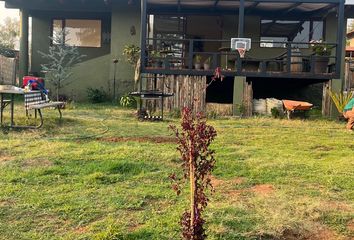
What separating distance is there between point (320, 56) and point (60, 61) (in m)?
8.70

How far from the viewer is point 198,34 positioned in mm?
17688

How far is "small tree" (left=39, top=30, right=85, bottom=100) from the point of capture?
51.6 feet

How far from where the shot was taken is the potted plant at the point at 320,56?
13.5 metres

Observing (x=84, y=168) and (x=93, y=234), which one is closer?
(x=93, y=234)

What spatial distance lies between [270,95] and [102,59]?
6474mm

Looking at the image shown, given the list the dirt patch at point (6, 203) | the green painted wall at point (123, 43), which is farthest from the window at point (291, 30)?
the dirt patch at point (6, 203)

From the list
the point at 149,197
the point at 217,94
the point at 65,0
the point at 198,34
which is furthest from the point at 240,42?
the point at 149,197

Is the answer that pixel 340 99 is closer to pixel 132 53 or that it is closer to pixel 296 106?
pixel 296 106

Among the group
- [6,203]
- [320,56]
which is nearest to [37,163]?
[6,203]

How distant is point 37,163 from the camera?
6.09m

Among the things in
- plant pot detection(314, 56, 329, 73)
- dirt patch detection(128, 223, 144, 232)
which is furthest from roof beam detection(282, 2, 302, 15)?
dirt patch detection(128, 223, 144, 232)

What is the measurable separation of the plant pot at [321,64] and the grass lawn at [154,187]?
506 centimetres

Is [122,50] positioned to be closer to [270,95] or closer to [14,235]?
[270,95]

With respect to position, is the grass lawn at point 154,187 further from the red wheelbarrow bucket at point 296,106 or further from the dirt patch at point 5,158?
the red wheelbarrow bucket at point 296,106
